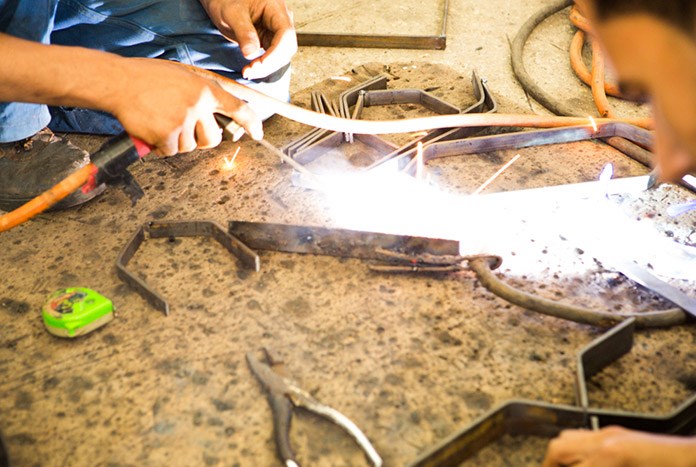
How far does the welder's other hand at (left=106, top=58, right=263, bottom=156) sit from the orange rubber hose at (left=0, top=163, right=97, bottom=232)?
0.64 ft

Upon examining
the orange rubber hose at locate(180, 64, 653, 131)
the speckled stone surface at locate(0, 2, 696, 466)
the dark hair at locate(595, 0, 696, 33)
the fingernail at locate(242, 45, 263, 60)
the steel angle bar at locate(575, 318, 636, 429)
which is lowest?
the speckled stone surface at locate(0, 2, 696, 466)

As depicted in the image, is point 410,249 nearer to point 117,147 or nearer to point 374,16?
point 117,147

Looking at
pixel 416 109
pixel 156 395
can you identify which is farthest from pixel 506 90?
pixel 156 395

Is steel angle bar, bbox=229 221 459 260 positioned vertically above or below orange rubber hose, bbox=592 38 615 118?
below

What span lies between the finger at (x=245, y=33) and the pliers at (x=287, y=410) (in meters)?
1.33

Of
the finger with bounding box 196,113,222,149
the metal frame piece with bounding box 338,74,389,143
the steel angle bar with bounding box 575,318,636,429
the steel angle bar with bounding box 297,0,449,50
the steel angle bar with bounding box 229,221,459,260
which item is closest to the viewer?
the steel angle bar with bounding box 575,318,636,429

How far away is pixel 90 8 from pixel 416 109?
1.56 m

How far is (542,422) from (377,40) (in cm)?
281

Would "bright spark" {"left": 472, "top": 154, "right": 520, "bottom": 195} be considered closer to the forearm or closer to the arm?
the arm

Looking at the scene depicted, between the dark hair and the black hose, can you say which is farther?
the black hose

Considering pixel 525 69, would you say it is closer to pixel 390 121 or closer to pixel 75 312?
pixel 390 121

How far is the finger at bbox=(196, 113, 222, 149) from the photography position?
2.00 m

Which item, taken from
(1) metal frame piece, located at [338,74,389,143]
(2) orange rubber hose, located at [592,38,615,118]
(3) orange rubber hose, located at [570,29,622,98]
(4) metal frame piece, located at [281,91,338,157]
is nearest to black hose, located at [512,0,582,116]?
(2) orange rubber hose, located at [592,38,615,118]

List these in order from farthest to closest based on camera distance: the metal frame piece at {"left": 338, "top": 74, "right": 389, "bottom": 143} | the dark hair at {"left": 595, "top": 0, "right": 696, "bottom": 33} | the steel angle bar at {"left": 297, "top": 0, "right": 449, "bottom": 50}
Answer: the steel angle bar at {"left": 297, "top": 0, "right": 449, "bottom": 50} → the metal frame piece at {"left": 338, "top": 74, "right": 389, "bottom": 143} → the dark hair at {"left": 595, "top": 0, "right": 696, "bottom": 33}
